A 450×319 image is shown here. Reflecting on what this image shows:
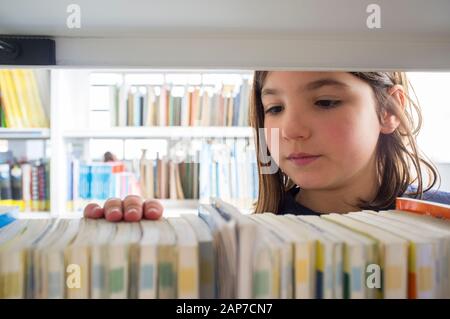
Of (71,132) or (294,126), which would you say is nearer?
(294,126)

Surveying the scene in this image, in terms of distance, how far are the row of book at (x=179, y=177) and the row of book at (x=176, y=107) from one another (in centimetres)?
15

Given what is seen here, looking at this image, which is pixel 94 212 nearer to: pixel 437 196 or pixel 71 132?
pixel 437 196

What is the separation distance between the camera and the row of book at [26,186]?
1647 mm

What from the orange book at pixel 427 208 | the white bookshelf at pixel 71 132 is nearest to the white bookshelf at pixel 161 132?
the white bookshelf at pixel 71 132

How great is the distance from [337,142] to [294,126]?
0.36ft

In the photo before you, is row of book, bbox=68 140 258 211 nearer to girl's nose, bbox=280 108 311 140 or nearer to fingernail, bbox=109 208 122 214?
girl's nose, bbox=280 108 311 140

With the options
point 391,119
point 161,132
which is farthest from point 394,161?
point 161,132

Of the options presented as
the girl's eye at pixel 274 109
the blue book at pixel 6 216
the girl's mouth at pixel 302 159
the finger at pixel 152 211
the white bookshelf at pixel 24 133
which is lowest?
the blue book at pixel 6 216

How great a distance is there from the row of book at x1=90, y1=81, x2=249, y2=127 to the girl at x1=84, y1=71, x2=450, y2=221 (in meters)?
0.48

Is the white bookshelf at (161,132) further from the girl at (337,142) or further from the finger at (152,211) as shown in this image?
the finger at (152,211)

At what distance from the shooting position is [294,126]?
927mm

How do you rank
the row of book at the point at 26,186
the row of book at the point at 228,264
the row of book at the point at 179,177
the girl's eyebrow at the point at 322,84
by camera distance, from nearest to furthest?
the row of book at the point at 228,264, the girl's eyebrow at the point at 322,84, the row of book at the point at 179,177, the row of book at the point at 26,186

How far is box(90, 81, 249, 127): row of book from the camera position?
4.90ft

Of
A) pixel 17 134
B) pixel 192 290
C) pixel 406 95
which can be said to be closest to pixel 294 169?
pixel 406 95
